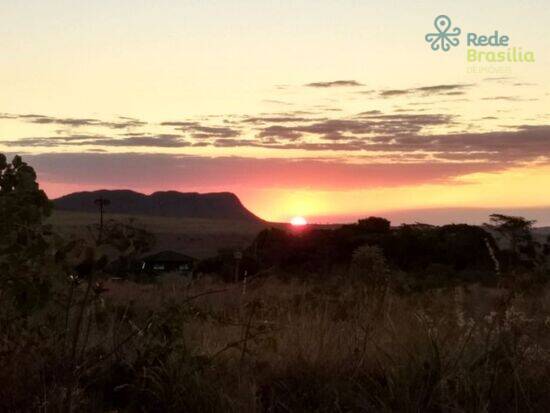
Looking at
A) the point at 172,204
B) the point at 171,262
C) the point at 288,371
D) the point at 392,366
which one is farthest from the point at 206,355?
the point at 172,204

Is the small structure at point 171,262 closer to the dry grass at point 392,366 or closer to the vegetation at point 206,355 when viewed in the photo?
the dry grass at point 392,366

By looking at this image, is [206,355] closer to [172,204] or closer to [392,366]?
[392,366]

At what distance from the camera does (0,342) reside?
5.99m

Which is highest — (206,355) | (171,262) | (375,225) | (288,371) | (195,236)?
(375,225)

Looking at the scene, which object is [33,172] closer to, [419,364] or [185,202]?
[419,364]

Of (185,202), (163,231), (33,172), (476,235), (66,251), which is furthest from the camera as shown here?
(185,202)

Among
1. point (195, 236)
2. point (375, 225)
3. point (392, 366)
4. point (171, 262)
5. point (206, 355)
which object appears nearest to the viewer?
point (392, 366)

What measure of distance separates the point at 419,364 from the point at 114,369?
2.32 meters

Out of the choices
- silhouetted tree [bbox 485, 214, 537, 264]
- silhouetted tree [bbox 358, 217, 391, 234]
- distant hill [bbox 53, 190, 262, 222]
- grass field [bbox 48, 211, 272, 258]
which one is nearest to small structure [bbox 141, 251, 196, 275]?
silhouetted tree [bbox 358, 217, 391, 234]

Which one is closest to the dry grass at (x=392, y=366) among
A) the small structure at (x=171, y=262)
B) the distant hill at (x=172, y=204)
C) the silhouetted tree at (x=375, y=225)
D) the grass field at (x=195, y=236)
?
the small structure at (x=171, y=262)

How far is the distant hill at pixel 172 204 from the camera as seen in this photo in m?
144

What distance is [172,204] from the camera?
153125mm

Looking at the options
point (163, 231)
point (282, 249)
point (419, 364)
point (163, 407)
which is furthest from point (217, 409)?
point (163, 231)

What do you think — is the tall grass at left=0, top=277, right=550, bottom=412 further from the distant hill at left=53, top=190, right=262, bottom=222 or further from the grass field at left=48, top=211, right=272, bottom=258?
the distant hill at left=53, top=190, right=262, bottom=222
